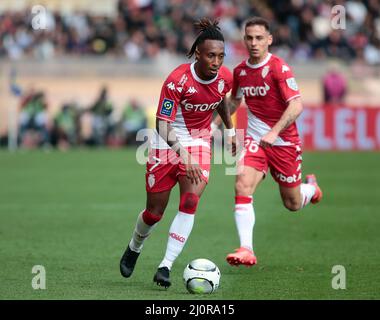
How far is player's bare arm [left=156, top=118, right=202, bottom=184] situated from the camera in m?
9.02

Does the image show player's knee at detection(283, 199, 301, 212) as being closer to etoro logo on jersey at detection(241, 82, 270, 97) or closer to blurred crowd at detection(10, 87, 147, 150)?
etoro logo on jersey at detection(241, 82, 270, 97)

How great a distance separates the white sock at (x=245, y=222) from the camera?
10094mm

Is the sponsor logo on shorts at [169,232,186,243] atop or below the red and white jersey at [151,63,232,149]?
below

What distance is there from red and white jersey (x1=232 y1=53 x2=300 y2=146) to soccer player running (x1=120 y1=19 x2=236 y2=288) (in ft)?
3.55

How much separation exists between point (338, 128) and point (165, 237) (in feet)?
48.9

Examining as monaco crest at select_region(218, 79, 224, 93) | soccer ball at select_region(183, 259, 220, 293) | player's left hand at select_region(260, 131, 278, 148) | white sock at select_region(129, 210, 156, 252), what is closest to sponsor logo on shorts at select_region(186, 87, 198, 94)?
as monaco crest at select_region(218, 79, 224, 93)

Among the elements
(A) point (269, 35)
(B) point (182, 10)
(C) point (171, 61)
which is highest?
(B) point (182, 10)

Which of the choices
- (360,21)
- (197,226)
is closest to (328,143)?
(360,21)

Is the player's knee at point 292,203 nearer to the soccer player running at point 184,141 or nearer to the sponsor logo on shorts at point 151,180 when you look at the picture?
the soccer player running at point 184,141

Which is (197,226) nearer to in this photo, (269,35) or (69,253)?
(69,253)

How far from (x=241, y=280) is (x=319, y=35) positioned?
91.4ft

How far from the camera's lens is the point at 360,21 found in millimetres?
36281

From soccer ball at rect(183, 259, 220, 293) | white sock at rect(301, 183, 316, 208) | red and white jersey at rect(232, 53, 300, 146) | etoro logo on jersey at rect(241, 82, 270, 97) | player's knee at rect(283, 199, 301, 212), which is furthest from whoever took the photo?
white sock at rect(301, 183, 316, 208)

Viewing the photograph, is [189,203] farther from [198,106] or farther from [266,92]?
[266,92]
